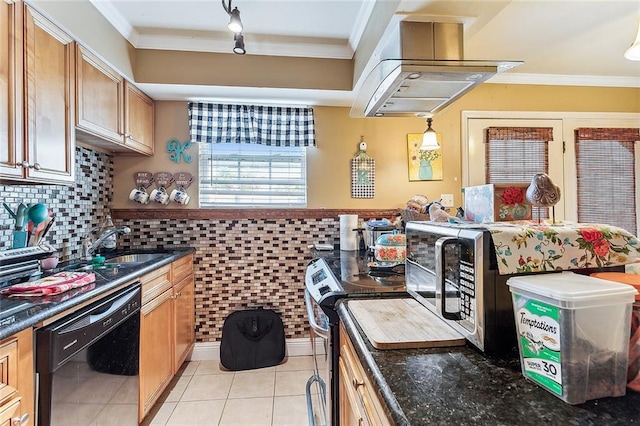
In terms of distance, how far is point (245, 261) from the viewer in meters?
2.70

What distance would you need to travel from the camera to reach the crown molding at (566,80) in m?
2.79

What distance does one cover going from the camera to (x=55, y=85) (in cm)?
158

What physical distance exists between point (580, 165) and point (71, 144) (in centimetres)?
388

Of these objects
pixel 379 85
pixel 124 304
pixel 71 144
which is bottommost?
pixel 124 304

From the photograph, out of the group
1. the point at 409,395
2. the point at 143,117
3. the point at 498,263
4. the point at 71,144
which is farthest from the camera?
the point at 143,117

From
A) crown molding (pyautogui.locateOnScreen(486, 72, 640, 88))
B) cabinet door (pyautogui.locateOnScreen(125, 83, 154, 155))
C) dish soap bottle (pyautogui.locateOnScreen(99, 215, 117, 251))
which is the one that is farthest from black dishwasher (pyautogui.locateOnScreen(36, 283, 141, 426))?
crown molding (pyautogui.locateOnScreen(486, 72, 640, 88))

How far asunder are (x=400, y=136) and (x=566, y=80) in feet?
5.20

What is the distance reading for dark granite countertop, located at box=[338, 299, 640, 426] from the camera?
0.53 meters

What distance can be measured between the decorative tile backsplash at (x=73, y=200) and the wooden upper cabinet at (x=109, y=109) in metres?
0.18

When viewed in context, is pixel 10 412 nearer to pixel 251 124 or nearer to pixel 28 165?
pixel 28 165

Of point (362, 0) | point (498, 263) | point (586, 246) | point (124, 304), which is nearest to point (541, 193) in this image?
point (586, 246)

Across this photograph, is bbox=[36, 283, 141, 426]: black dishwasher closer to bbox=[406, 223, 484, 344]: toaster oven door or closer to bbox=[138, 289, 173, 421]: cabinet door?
bbox=[138, 289, 173, 421]: cabinet door

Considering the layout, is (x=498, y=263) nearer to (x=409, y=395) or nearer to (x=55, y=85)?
(x=409, y=395)

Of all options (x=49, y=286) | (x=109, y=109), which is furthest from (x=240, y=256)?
(x=49, y=286)
